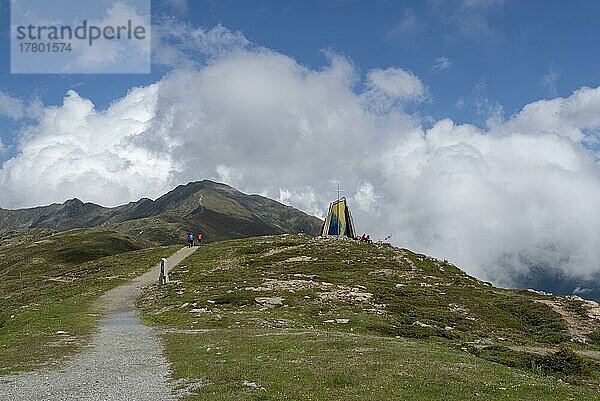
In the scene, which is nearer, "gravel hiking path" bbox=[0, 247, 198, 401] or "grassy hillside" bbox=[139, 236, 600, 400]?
"gravel hiking path" bbox=[0, 247, 198, 401]

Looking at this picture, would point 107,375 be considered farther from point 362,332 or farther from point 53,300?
point 53,300

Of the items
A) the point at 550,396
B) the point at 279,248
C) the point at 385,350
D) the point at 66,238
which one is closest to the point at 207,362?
the point at 385,350

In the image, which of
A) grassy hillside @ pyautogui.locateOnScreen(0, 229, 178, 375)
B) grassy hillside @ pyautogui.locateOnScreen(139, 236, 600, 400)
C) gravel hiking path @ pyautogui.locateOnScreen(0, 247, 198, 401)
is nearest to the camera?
gravel hiking path @ pyautogui.locateOnScreen(0, 247, 198, 401)

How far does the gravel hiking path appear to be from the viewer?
20.4 meters

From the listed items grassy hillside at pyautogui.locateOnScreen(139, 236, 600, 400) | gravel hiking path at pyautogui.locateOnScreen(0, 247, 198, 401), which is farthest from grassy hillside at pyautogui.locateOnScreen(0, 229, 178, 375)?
grassy hillside at pyautogui.locateOnScreen(139, 236, 600, 400)

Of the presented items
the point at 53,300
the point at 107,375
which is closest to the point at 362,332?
the point at 107,375

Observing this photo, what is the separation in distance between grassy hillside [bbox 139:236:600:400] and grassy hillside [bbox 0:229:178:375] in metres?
6.14

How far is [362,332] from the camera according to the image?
134 ft

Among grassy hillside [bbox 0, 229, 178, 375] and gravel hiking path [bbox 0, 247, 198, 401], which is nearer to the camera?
gravel hiking path [bbox 0, 247, 198, 401]

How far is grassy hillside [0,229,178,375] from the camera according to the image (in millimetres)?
31312

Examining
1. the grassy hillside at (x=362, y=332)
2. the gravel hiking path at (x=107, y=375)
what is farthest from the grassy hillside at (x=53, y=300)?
the grassy hillside at (x=362, y=332)

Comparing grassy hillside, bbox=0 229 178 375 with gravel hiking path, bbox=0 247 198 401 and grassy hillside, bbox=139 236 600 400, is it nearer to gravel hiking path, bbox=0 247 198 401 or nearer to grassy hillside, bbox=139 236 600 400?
gravel hiking path, bbox=0 247 198 401

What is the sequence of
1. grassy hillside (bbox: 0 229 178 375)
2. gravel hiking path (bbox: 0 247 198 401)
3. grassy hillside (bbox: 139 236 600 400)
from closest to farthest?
gravel hiking path (bbox: 0 247 198 401)
grassy hillside (bbox: 139 236 600 400)
grassy hillside (bbox: 0 229 178 375)

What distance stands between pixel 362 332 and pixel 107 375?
21.9 m
